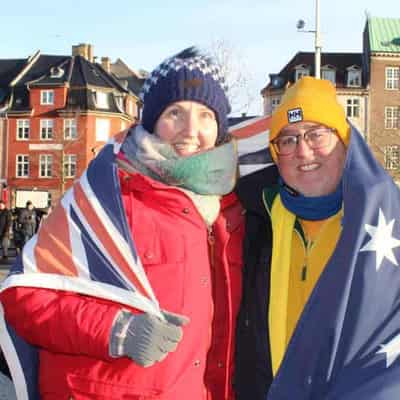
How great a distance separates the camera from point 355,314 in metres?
2.26

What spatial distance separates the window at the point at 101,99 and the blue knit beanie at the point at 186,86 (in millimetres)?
43274

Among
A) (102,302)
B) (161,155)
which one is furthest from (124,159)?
(102,302)

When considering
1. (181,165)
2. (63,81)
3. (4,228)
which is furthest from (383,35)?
(181,165)

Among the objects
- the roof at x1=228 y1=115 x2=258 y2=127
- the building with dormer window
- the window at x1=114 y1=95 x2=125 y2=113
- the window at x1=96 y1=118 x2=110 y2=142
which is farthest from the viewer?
the building with dormer window

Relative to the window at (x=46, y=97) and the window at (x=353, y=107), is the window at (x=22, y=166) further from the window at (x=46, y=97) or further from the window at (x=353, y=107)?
the window at (x=353, y=107)

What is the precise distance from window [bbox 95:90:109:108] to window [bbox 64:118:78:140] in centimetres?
206

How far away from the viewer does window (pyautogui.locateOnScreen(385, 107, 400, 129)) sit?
4738 cm

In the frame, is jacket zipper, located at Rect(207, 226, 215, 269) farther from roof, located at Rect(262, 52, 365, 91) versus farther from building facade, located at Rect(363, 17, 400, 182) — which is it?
roof, located at Rect(262, 52, 365, 91)

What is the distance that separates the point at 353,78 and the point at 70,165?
22.7 metres

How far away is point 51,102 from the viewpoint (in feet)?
148

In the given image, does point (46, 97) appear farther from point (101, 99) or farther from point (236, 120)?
point (236, 120)

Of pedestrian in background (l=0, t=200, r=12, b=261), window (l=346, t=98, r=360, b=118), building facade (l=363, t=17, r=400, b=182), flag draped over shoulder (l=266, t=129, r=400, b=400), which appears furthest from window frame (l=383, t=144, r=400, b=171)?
flag draped over shoulder (l=266, t=129, r=400, b=400)

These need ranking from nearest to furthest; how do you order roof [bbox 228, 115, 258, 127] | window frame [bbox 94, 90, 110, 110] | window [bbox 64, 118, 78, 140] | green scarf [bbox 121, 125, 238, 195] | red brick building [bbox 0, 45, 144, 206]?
green scarf [bbox 121, 125, 238, 195] < roof [bbox 228, 115, 258, 127] < red brick building [bbox 0, 45, 144, 206] < window [bbox 64, 118, 78, 140] < window frame [bbox 94, 90, 110, 110]

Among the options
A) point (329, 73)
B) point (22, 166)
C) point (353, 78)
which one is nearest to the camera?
point (22, 166)
